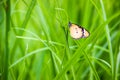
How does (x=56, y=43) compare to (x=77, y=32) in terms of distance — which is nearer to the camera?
(x=77, y=32)

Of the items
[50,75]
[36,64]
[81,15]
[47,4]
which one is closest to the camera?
[50,75]

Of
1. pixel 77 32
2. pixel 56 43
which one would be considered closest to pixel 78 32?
pixel 77 32

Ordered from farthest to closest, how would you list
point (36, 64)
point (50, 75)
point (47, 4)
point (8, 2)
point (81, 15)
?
point (81, 15) < point (47, 4) < point (36, 64) < point (50, 75) < point (8, 2)

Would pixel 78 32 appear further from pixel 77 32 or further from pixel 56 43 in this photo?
pixel 56 43

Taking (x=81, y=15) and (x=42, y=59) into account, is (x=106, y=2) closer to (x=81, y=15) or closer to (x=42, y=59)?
(x=81, y=15)

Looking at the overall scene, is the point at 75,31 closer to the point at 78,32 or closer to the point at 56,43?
the point at 78,32

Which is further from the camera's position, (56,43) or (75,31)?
(56,43)

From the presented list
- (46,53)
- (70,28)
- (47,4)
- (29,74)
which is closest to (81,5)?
(47,4)

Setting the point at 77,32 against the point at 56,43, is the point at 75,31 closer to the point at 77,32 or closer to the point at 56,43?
the point at 77,32
